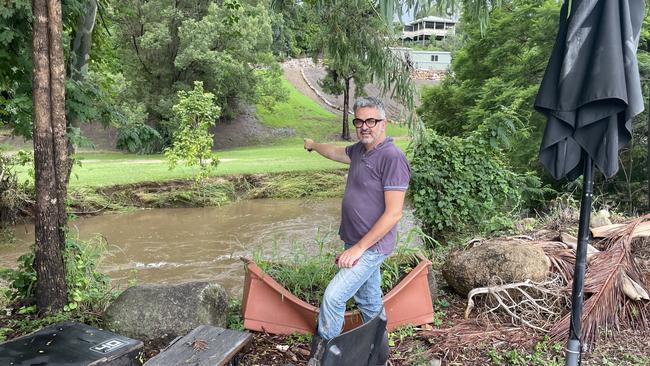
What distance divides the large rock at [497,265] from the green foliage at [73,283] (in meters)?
2.73

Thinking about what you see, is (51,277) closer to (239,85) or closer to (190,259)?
(190,259)

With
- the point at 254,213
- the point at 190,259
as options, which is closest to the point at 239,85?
the point at 254,213

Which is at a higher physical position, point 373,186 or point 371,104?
point 371,104

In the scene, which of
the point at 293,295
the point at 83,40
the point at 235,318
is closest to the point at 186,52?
the point at 83,40

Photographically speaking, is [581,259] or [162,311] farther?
[162,311]

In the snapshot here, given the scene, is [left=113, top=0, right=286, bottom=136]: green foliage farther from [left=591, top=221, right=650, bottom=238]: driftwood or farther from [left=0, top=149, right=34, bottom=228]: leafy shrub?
[left=591, top=221, right=650, bottom=238]: driftwood

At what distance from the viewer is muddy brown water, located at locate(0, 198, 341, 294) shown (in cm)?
734

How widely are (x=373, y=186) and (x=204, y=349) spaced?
1205mm

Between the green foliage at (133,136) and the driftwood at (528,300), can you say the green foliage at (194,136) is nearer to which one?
the green foliage at (133,136)

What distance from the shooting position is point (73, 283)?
10.8 ft

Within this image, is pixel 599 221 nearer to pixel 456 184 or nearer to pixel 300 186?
pixel 456 184

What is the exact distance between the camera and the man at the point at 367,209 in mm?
2404

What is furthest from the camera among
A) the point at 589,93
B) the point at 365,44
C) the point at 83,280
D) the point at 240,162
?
the point at 240,162

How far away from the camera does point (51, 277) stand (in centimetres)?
311
